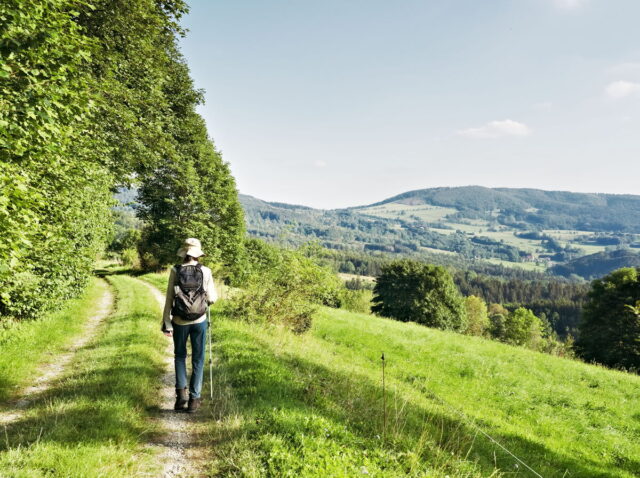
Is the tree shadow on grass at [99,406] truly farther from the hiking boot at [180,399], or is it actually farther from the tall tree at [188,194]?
the tall tree at [188,194]

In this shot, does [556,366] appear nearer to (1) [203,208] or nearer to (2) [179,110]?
(1) [203,208]

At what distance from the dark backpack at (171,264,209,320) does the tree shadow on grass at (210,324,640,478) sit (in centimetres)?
219

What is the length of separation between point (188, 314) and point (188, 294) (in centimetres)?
39

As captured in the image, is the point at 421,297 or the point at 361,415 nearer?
the point at 361,415

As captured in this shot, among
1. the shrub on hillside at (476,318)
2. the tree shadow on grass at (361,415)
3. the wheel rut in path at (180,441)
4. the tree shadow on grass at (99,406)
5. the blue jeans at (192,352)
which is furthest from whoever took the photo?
the shrub on hillside at (476,318)

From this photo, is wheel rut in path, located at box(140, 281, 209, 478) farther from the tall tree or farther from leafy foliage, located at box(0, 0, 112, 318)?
the tall tree

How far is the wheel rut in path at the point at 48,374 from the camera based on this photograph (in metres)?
6.56

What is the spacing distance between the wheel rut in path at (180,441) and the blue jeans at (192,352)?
19.5 inches

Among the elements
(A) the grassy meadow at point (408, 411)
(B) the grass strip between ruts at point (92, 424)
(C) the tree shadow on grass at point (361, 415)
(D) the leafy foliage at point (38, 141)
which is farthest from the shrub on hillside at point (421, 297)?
(B) the grass strip between ruts at point (92, 424)

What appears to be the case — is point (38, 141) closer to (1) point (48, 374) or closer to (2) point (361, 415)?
(1) point (48, 374)

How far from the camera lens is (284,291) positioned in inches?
680

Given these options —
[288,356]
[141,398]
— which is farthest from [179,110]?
[141,398]

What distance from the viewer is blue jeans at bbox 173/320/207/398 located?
6957 mm

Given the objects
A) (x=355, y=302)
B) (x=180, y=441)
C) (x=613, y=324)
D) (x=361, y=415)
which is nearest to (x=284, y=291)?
(x=361, y=415)
